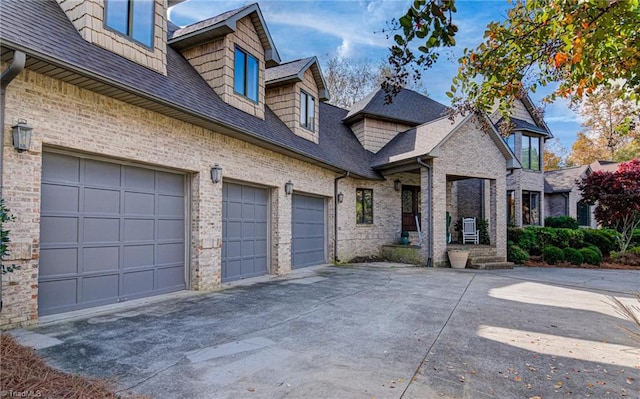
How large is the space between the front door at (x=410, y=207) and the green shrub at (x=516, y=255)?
12.6ft

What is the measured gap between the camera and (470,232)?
15.7 m

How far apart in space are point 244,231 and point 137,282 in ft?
10.5

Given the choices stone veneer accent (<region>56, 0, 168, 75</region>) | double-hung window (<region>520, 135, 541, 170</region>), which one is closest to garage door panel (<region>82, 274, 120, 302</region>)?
stone veneer accent (<region>56, 0, 168, 75</region>)

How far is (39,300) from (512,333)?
682cm

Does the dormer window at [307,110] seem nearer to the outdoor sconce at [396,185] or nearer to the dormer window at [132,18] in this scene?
the outdoor sconce at [396,185]

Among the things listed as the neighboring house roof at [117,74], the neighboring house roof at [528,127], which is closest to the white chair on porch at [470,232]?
the neighboring house roof at [528,127]

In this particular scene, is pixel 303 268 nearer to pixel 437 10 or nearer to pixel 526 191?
pixel 437 10

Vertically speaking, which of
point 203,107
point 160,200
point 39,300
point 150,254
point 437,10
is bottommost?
point 39,300

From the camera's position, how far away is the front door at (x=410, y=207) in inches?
640

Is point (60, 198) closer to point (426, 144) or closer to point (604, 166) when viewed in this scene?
point (426, 144)

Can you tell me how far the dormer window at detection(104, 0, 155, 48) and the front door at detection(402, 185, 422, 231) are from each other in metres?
11.7

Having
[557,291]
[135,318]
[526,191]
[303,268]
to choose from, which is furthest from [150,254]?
[526,191]

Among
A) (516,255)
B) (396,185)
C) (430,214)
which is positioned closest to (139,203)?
(430,214)

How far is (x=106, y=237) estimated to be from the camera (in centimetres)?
615
